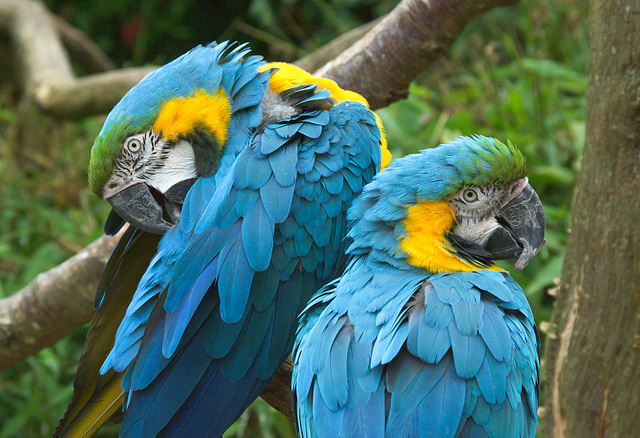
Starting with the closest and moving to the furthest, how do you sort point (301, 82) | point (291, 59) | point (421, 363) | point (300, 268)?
1. point (421, 363)
2. point (300, 268)
3. point (301, 82)
4. point (291, 59)

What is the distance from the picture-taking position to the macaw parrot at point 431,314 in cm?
98

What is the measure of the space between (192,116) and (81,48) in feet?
10.3

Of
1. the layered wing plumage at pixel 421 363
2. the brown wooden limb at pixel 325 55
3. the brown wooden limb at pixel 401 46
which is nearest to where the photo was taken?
the layered wing plumage at pixel 421 363

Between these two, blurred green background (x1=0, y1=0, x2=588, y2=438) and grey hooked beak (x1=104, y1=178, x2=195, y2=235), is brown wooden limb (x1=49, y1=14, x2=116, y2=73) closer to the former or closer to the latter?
blurred green background (x1=0, y1=0, x2=588, y2=438)

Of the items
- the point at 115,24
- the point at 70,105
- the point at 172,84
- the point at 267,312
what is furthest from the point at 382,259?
the point at 115,24

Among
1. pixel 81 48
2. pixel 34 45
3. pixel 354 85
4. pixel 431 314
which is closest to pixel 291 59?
pixel 34 45

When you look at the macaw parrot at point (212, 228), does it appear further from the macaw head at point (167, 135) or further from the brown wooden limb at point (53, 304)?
Result: the brown wooden limb at point (53, 304)

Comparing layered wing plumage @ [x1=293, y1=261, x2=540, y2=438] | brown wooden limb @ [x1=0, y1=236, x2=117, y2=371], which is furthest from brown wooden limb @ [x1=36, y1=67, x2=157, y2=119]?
layered wing plumage @ [x1=293, y1=261, x2=540, y2=438]

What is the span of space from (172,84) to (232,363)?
1.84 feet

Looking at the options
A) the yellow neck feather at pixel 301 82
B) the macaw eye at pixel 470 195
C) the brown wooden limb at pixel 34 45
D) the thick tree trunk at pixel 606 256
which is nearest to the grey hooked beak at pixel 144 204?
the yellow neck feather at pixel 301 82

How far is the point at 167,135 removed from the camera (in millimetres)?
1270

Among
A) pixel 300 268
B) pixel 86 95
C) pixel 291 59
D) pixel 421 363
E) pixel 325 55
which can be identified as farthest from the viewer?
pixel 291 59

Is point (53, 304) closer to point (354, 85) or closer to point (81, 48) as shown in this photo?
point (354, 85)

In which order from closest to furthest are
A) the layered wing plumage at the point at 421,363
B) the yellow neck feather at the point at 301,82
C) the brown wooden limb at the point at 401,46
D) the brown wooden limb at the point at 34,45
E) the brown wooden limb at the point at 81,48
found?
the layered wing plumage at the point at 421,363, the yellow neck feather at the point at 301,82, the brown wooden limb at the point at 401,46, the brown wooden limb at the point at 34,45, the brown wooden limb at the point at 81,48
